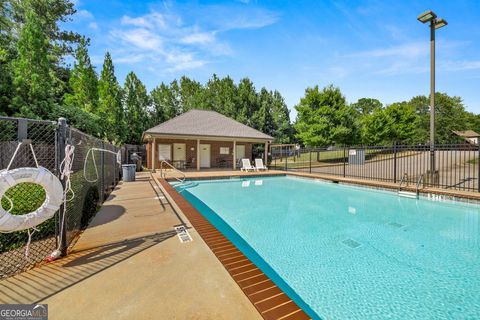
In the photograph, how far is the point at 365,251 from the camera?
3941 mm

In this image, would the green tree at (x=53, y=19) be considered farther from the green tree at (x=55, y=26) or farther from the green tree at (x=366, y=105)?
the green tree at (x=366, y=105)

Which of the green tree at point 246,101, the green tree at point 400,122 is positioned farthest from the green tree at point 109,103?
the green tree at point 400,122

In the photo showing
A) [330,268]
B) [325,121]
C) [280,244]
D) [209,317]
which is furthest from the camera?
[325,121]

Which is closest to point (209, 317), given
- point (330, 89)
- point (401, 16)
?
point (401, 16)

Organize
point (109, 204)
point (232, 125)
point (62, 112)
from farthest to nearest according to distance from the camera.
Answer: point (232, 125), point (62, 112), point (109, 204)

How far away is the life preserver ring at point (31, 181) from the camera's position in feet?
7.00

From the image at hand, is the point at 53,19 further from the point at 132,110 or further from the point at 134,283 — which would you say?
the point at 134,283

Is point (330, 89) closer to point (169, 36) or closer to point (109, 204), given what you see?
point (169, 36)

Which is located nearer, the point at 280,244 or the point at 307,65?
the point at 280,244

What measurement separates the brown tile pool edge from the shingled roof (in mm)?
12287

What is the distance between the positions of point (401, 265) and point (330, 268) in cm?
114

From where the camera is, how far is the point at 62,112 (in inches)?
497

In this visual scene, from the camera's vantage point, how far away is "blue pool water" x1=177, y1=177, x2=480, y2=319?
260 cm

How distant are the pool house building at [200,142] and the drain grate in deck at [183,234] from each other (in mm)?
11451
